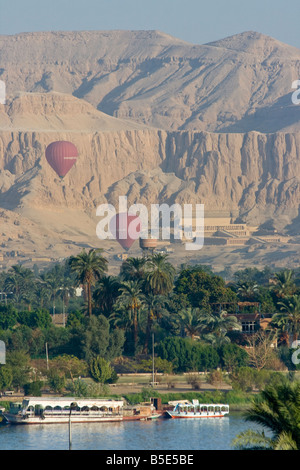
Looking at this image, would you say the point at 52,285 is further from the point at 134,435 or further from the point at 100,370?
the point at 134,435

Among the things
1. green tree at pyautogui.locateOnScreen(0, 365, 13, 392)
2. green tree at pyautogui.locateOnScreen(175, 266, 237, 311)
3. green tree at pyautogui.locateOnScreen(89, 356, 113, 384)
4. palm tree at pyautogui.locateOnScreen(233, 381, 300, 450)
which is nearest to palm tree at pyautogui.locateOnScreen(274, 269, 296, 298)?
green tree at pyautogui.locateOnScreen(175, 266, 237, 311)

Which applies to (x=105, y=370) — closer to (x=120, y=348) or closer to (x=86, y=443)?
(x=120, y=348)

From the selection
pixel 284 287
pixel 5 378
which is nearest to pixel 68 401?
pixel 5 378

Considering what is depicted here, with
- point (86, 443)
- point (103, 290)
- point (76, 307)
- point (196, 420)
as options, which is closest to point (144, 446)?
point (86, 443)

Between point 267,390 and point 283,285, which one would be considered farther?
point 283,285

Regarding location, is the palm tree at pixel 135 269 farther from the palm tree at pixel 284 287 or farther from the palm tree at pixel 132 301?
the palm tree at pixel 284 287

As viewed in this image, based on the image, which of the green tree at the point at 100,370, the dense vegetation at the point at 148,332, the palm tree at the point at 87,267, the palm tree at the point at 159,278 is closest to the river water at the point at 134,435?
the dense vegetation at the point at 148,332
